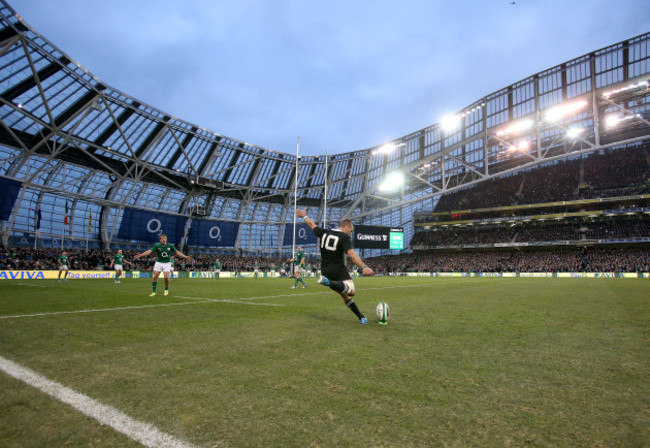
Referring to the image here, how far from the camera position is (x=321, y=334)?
4.77m

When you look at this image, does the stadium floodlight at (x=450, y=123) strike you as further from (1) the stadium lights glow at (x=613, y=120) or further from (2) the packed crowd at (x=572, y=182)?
(2) the packed crowd at (x=572, y=182)

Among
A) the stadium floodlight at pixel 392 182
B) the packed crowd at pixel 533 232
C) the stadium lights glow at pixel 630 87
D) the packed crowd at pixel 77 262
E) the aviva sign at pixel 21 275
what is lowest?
the aviva sign at pixel 21 275

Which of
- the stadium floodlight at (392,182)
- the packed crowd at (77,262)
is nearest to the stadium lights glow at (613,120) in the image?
the stadium floodlight at (392,182)

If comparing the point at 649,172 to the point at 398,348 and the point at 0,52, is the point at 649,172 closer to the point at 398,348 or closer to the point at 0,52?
the point at 398,348

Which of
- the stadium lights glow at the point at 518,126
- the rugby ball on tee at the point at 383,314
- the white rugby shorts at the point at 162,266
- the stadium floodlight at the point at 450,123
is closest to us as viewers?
the rugby ball on tee at the point at 383,314

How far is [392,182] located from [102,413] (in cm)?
4676

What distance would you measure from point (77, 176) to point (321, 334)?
42553mm

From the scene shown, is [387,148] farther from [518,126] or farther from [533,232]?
[533,232]

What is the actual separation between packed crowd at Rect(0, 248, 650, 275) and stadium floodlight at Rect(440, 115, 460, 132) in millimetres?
18628

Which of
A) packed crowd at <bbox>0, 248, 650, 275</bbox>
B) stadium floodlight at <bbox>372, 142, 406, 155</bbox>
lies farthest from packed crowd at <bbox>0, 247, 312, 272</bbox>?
stadium floodlight at <bbox>372, 142, 406, 155</bbox>

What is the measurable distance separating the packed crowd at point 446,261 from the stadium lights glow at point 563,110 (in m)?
17.8

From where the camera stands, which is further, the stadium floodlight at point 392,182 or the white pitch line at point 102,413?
the stadium floodlight at point 392,182

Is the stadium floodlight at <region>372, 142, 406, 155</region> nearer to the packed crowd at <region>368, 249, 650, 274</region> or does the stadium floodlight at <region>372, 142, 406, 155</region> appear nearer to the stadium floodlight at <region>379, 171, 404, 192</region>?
the stadium floodlight at <region>379, 171, 404, 192</region>

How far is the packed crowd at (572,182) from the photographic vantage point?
44.3 meters
